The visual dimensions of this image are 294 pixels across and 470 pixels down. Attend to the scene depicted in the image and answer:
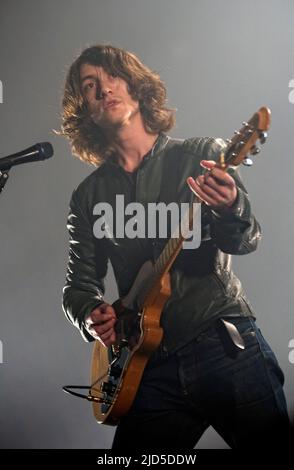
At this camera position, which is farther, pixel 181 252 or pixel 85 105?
pixel 85 105

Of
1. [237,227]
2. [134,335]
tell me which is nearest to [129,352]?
[134,335]

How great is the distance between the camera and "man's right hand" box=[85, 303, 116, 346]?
234cm

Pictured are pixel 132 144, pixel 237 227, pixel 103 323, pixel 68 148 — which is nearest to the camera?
pixel 237 227

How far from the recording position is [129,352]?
2.22 meters

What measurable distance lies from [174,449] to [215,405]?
0.23 meters

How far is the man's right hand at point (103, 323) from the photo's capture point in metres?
2.34

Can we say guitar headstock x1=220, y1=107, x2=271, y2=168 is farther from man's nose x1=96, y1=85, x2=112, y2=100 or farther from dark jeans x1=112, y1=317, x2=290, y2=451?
man's nose x1=96, y1=85, x2=112, y2=100

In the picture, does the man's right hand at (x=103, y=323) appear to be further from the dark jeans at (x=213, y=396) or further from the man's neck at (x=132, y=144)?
the man's neck at (x=132, y=144)

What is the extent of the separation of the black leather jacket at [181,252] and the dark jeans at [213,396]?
0.23 ft
